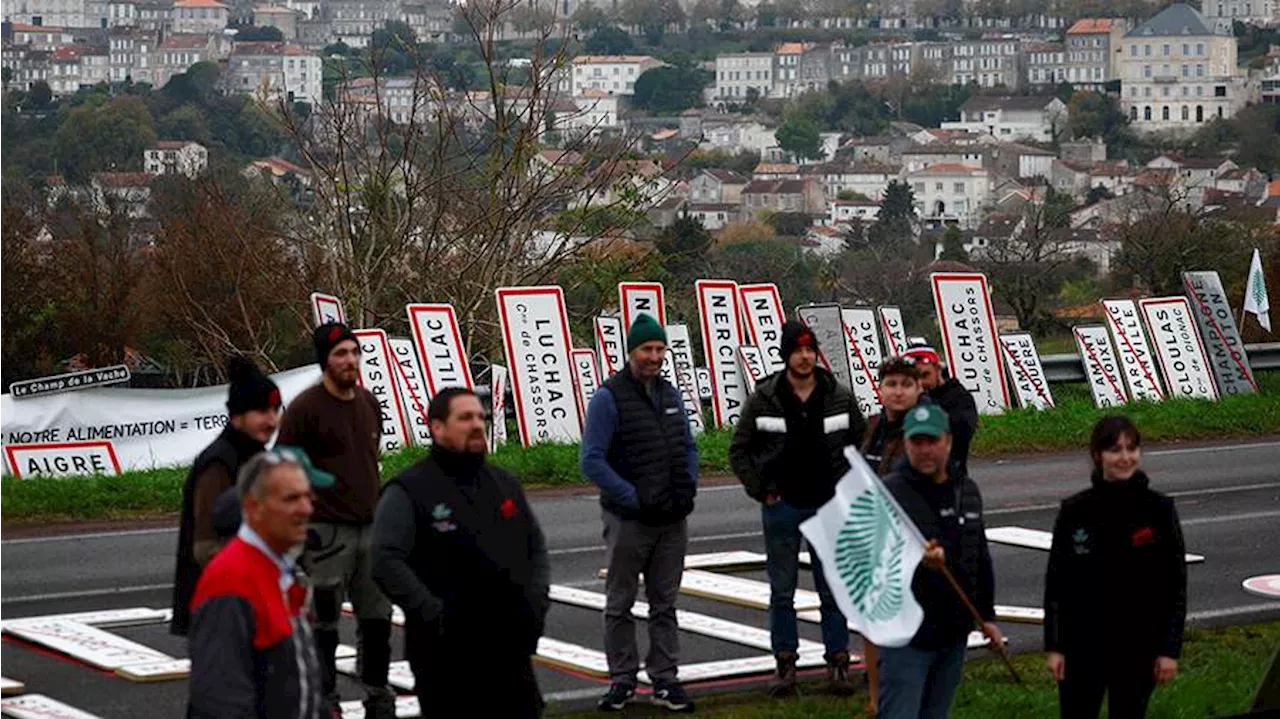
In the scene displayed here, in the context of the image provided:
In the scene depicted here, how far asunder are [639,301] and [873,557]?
13.8 meters

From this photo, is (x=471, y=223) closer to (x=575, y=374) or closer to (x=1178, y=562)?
(x=575, y=374)

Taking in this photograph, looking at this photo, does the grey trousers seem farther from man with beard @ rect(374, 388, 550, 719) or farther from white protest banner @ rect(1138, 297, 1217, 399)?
white protest banner @ rect(1138, 297, 1217, 399)

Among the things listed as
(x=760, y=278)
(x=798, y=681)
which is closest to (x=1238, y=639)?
(x=798, y=681)

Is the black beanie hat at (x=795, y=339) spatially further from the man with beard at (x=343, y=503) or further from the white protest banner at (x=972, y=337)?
the white protest banner at (x=972, y=337)

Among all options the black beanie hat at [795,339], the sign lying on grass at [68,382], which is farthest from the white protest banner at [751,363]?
the black beanie hat at [795,339]

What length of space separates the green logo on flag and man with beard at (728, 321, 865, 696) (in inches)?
90.2

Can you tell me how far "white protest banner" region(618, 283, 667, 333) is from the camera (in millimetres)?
23297

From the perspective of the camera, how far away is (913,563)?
31.8 ft

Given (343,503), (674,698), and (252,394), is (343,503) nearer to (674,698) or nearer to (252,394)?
(252,394)

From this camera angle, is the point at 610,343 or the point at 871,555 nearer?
the point at 871,555

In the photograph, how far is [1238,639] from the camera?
554 inches

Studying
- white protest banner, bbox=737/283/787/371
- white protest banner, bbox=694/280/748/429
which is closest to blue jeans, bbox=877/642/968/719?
white protest banner, bbox=694/280/748/429

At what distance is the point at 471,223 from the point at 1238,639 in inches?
714

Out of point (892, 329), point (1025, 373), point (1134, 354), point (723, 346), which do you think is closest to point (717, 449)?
point (723, 346)
